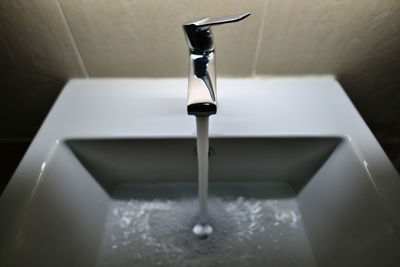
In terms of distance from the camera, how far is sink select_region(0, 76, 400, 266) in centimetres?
40

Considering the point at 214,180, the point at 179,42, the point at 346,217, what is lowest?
the point at 346,217

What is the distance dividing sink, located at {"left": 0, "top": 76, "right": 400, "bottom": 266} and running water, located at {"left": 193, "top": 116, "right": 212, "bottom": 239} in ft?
0.06

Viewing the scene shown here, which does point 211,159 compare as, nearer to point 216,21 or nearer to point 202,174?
point 202,174

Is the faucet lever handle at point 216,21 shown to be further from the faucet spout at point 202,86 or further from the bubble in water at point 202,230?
the bubble in water at point 202,230

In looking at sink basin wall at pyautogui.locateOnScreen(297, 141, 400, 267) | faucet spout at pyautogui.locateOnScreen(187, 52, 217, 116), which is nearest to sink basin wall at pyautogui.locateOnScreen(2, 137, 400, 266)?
sink basin wall at pyautogui.locateOnScreen(297, 141, 400, 267)

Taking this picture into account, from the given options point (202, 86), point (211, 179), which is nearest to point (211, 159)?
point (211, 179)

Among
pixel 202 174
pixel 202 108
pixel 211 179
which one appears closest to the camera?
pixel 202 108

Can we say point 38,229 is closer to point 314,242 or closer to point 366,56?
point 314,242

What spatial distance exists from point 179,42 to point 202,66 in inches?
5.8

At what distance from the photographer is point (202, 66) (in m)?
0.37

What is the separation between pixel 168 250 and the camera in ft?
1.58

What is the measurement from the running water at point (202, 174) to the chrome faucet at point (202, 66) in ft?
0.14

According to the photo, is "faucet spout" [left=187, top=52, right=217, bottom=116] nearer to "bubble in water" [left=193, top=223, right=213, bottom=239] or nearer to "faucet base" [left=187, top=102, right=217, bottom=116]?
"faucet base" [left=187, top=102, right=217, bottom=116]

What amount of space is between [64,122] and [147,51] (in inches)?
7.6
